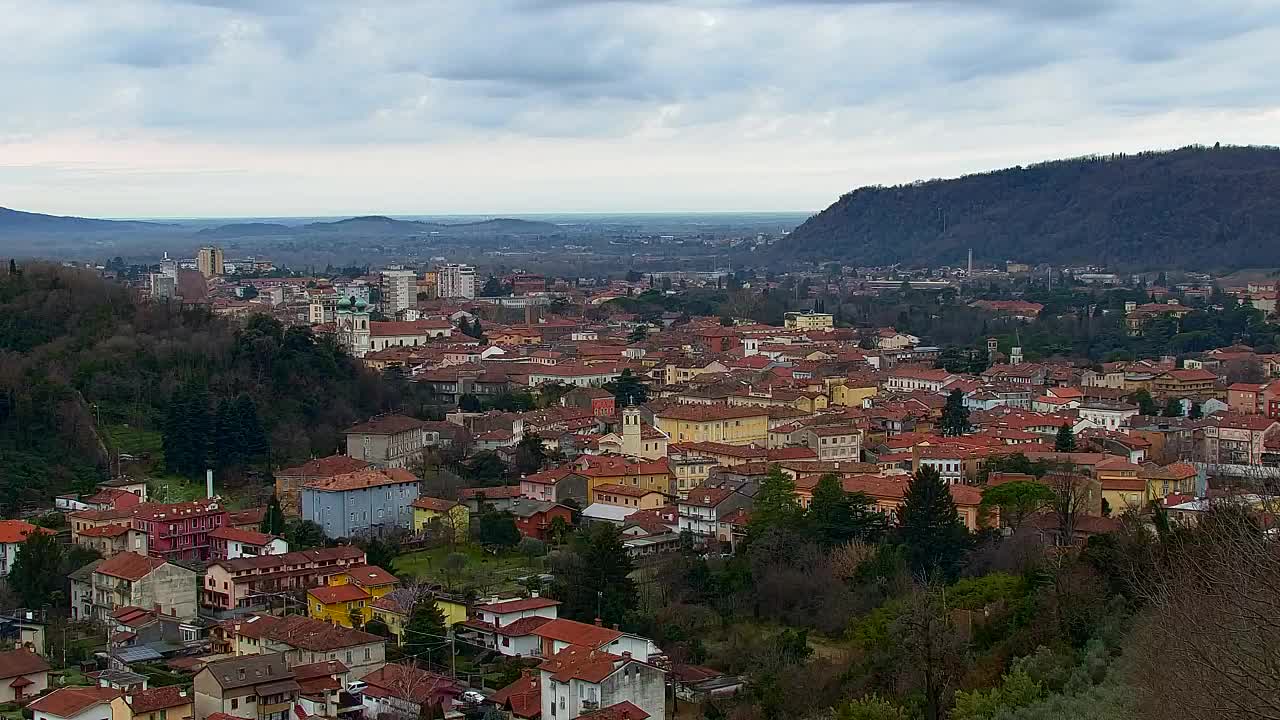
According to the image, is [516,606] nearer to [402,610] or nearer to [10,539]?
[402,610]

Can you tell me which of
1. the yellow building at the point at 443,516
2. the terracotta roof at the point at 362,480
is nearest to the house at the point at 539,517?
the yellow building at the point at 443,516

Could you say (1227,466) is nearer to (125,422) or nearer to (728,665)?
(728,665)

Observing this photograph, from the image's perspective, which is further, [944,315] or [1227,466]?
[944,315]

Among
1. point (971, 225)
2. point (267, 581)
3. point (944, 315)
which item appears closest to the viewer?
point (267, 581)

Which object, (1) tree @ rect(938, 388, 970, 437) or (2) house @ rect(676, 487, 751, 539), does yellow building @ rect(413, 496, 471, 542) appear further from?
(1) tree @ rect(938, 388, 970, 437)

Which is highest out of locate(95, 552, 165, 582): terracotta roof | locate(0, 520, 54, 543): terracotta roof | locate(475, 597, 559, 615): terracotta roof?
locate(0, 520, 54, 543): terracotta roof

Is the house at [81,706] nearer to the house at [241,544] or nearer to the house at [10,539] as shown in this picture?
the house at [241,544]

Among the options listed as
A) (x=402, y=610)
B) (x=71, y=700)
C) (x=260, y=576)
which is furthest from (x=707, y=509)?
(x=71, y=700)

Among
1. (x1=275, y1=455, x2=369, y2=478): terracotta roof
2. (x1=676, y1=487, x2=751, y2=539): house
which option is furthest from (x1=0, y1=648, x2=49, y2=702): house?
(x1=676, y1=487, x2=751, y2=539): house

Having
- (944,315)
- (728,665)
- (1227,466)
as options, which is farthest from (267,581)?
(944,315)
